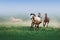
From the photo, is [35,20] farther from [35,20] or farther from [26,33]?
[26,33]

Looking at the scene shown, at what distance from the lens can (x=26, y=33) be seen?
10.5ft

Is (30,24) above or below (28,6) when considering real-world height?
below

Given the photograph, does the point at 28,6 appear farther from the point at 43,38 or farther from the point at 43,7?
the point at 43,38

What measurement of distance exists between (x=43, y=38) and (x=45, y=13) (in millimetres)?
324

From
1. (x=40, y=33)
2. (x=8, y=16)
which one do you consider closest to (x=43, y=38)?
(x=40, y=33)

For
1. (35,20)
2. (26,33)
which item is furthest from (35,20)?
(26,33)

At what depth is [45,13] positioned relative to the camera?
3.22m

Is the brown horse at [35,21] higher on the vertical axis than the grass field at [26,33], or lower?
higher

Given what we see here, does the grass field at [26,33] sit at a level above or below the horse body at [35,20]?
below

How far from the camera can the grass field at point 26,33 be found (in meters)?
3.18

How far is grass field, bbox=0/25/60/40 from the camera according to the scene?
125 inches

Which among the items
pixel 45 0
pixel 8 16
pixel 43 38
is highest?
pixel 45 0

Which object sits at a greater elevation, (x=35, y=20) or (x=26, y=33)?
(x=35, y=20)

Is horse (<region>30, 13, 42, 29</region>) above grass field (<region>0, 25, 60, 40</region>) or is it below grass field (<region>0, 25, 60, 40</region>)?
above
